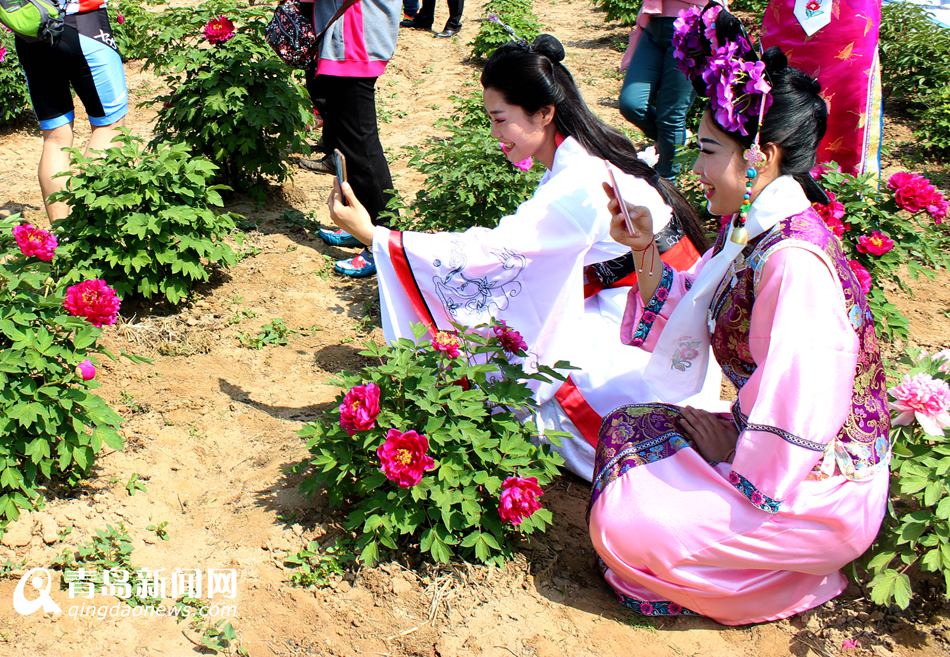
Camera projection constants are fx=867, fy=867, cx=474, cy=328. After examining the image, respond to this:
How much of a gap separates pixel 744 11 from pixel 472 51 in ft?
10.1

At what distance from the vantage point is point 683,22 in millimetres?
2303

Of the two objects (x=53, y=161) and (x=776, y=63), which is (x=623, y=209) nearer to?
(x=776, y=63)

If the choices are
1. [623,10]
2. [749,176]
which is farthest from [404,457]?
[623,10]

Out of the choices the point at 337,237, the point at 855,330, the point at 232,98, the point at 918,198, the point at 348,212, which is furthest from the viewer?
the point at 337,237

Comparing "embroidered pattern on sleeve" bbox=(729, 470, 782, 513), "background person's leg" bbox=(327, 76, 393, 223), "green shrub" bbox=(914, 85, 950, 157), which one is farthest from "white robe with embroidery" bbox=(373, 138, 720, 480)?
"green shrub" bbox=(914, 85, 950, 157)

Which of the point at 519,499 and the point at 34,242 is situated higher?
the point at 34,242

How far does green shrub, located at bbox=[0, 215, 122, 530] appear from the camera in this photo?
2551mm

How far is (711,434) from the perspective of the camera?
244 centimetres

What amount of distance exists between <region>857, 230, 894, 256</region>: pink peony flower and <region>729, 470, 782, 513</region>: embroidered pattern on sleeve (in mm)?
1834

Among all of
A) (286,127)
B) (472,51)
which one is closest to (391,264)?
(286,127)

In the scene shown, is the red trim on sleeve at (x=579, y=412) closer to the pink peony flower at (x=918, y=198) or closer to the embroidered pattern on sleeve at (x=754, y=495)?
the embroidered pattern on sleeve at (x=754, y=495)

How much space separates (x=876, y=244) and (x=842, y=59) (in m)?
0.87

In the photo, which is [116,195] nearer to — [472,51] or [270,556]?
[270,556]

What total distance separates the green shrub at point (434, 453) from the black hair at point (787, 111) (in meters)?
0.88
